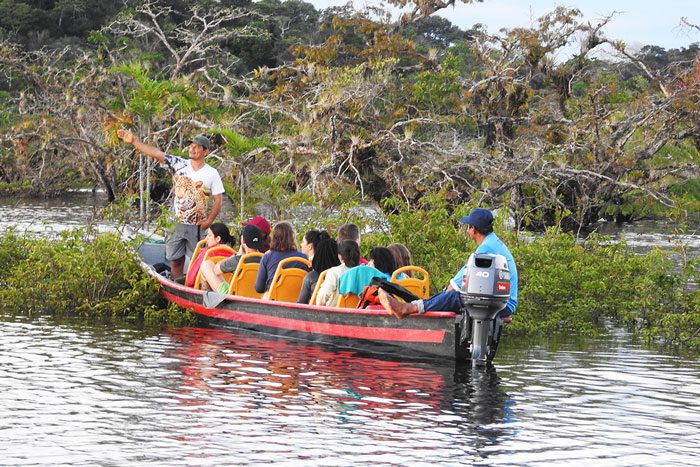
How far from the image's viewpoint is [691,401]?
11469 millimetres

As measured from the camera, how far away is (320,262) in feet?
47.9

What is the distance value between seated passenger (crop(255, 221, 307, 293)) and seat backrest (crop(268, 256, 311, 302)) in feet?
0.29

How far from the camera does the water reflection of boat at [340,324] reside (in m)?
13.1

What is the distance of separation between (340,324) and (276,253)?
1.49 metres

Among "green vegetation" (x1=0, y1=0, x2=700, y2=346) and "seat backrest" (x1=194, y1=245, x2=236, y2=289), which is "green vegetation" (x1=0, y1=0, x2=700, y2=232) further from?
"seat backrest" (x1=194, y1=245, x2=236, y2=289)

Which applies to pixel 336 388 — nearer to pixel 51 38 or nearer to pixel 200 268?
pixel 200 268

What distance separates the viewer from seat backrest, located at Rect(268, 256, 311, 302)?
15062 mm

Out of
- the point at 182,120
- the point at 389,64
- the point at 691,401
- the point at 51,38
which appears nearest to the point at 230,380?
the point at 691,401

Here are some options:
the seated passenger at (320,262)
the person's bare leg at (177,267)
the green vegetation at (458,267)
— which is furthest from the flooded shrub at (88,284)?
the seated passenger at (320,262)

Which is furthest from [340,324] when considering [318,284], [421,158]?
[421,158]

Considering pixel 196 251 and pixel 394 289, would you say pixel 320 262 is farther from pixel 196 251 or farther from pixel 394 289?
pixel 196 251

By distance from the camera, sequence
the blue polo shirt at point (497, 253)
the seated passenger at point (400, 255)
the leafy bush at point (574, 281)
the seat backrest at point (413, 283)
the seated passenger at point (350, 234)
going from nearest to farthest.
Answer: the blue polo shirt at point (497, 253)
the seat backrest at point (413, 283)
the seated passenger at point (400, 255)
the seated passenger at point (350, 234)
the leafy bush at point (574, 281)

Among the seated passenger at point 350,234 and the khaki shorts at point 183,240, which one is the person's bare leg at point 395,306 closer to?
the seated passenger at point 350,234

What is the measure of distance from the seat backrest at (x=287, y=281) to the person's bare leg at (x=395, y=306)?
2.08m
